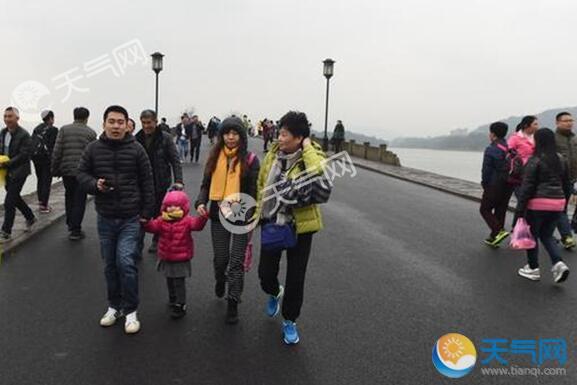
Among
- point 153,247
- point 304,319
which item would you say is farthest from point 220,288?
point 153,247

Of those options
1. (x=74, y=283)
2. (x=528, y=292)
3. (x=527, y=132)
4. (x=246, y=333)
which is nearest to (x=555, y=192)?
(x=528, y=292)

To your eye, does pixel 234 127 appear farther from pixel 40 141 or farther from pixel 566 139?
pixel 40 141

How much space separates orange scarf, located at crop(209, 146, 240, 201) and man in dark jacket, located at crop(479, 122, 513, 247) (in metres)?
4.87

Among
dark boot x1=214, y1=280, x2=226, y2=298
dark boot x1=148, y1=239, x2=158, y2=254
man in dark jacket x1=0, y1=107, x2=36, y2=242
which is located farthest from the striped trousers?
man in dark jacket x1=0, y1=107, x2=36, y2=242

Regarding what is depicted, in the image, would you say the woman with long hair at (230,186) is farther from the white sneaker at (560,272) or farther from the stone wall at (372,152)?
the stone wall at (372,152)

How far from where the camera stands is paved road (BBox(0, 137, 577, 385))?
146 inches

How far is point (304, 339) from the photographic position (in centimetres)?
431

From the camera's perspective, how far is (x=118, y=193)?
453 centimetres

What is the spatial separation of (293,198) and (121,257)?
169 cm

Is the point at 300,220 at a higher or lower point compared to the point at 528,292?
higher

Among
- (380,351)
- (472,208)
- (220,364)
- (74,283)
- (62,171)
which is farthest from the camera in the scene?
(472,208)

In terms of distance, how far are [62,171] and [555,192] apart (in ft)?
22.0

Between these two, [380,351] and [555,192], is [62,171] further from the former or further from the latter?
[555,192]

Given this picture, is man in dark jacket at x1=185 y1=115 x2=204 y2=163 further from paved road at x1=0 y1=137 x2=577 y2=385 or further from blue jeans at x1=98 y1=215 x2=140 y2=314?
blue jeans at x1=98 y1=215 x2=140 y2=314
